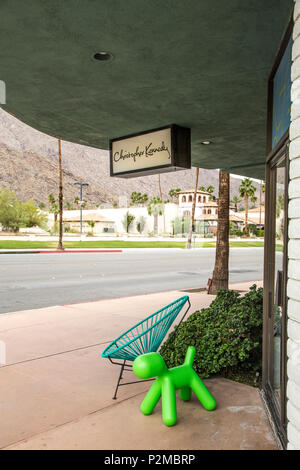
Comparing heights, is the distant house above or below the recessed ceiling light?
below

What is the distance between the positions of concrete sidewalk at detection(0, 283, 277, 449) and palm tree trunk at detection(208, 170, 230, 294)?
5.36 m

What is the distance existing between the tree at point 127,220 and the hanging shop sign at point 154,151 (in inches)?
3045

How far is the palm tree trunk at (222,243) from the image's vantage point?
1139cm

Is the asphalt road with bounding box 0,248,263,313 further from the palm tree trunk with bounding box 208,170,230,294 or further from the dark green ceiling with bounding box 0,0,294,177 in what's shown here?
the dark green ceiling with bounding box 0,0,294,177

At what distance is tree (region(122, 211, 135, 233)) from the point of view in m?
85.1

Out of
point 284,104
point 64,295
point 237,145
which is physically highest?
point 237,145

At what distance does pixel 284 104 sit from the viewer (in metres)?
3.52

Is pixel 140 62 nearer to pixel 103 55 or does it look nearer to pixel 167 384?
pixel 103 55

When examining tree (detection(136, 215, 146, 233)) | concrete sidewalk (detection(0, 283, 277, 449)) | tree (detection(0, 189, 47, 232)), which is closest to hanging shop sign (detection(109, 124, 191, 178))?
concrete sidewalk (detection(0, 283, 277, 449))

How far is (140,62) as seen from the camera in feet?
14.0

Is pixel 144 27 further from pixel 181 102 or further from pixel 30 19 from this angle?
pixel 181 102
